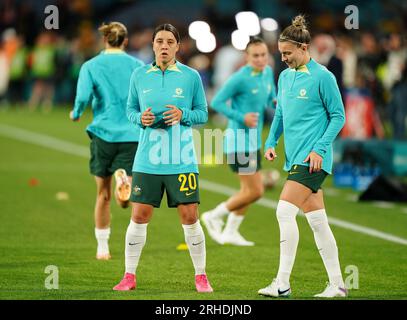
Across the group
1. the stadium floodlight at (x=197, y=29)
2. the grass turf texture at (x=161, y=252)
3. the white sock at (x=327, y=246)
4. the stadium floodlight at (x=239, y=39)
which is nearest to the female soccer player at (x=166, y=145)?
the grass turf texture at (x=161, y=252)

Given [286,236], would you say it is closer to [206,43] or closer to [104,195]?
[104,195]

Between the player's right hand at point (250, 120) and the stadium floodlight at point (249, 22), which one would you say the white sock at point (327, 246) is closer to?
the player's right hand at point (250, 120)

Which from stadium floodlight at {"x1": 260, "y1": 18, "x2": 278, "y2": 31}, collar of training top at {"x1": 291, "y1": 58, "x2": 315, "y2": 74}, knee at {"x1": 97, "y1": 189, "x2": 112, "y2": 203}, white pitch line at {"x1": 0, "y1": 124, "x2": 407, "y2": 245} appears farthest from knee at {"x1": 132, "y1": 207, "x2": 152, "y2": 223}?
stadium floodlight at {"x1": 260, "y1": 18, "x2": 278, "y2": 31}

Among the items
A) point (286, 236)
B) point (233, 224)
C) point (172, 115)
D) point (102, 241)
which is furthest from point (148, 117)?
point (233, 224)

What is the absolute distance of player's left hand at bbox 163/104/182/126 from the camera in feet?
29.5

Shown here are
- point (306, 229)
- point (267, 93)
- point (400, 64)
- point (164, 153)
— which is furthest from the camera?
point (400, 64)

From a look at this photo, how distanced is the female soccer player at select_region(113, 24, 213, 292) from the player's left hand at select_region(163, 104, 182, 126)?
0.02 meters

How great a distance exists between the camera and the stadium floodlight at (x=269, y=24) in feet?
111

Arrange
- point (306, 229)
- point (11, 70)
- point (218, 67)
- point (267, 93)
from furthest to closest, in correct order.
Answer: point (11, 70) < point (218, 67) < point (306, 229) < point (267, 93)

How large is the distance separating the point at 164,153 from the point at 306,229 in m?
4.94

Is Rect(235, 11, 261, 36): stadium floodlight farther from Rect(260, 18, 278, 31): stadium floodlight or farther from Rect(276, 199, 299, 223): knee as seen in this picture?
Rect(276, 199, 299, 223): knee
